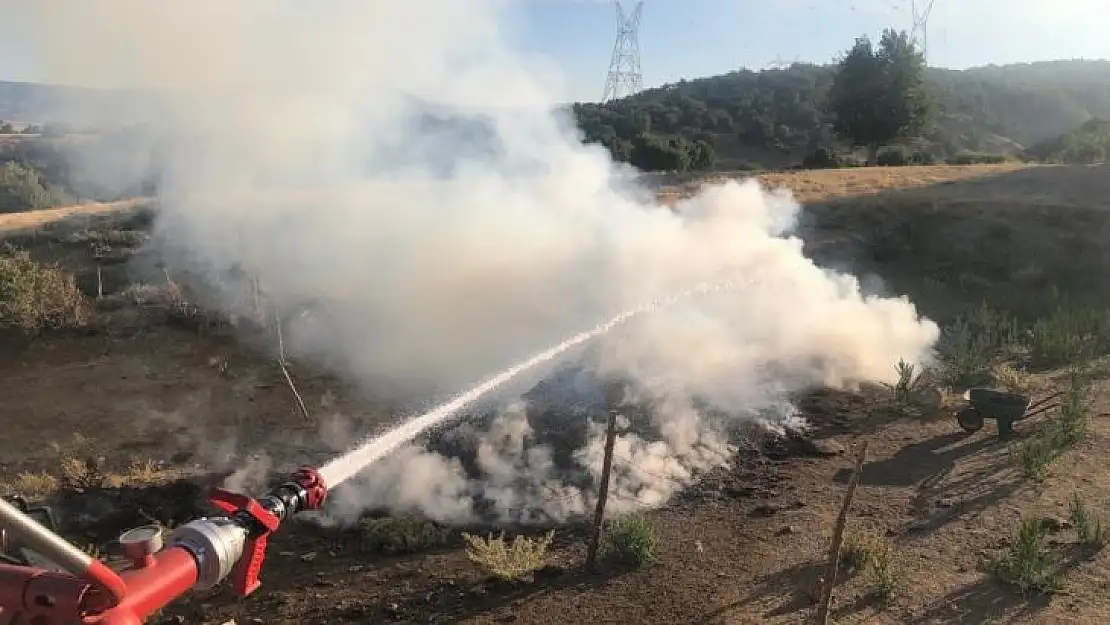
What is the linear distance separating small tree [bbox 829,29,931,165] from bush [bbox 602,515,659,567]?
36523 mm

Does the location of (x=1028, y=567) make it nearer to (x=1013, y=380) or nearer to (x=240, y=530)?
(x=1013, y=380)

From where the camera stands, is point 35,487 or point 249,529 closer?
point 249,529

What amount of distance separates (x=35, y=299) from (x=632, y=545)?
13918mm

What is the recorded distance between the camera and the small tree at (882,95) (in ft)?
127

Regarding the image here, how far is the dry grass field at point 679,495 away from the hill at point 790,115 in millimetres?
23749

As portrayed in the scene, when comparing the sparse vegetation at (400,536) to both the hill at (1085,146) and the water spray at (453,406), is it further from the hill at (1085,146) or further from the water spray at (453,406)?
the hill at (1085,146)

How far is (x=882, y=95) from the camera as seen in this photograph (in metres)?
39.2

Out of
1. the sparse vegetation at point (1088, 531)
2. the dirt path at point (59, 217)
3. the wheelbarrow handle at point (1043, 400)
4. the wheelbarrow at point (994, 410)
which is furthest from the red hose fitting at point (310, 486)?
the dirt path at point (59, 217)

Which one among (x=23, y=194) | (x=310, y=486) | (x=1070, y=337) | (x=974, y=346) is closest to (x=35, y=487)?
(x=310, y=486)

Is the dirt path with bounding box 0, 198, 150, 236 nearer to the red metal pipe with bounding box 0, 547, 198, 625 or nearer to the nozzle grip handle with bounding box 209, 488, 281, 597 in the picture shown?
the nozzle grip handle with bounding box 209, 488, 281, 597

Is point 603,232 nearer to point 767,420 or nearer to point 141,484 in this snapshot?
point 767,420

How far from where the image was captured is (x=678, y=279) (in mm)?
15383

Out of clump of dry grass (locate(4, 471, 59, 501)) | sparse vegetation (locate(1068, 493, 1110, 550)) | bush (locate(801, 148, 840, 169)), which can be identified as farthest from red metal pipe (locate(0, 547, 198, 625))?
bush (locate(801, 148, 840, 169))

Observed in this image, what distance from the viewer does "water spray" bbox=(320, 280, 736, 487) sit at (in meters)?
9.79
